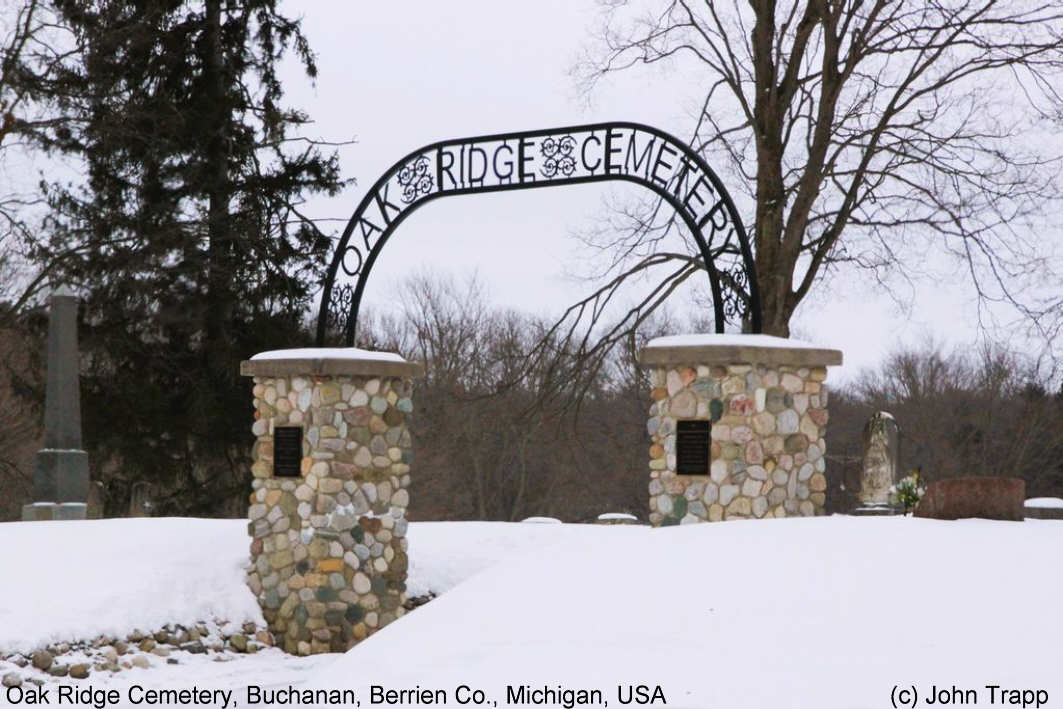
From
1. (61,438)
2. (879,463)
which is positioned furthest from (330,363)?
(879,463)

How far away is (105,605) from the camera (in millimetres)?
11008

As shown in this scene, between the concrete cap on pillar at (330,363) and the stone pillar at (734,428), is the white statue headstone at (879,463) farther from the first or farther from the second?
the concrete cap on pillar at (330,363)

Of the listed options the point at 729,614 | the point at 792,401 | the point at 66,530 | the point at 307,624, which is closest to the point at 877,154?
the point at 792,401

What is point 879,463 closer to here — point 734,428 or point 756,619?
point 734,428

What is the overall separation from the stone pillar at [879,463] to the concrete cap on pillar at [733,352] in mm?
6327

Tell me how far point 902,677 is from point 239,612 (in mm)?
8228

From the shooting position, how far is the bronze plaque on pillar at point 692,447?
10086 millimetres

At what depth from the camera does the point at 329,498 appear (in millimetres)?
11867

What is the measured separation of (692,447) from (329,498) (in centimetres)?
362

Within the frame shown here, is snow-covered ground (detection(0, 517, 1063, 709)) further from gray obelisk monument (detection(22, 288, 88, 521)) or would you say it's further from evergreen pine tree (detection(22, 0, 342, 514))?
evergreen pine tree (detection(22, 0, 342, 514))

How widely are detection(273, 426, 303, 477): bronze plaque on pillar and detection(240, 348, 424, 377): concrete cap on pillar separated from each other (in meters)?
0.54

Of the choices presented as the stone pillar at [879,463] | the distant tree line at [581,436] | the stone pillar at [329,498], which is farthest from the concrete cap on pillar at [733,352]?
the distant tree line at [581,436]

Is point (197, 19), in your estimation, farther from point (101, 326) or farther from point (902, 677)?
point (902, 677)

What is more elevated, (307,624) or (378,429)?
(378,429)
